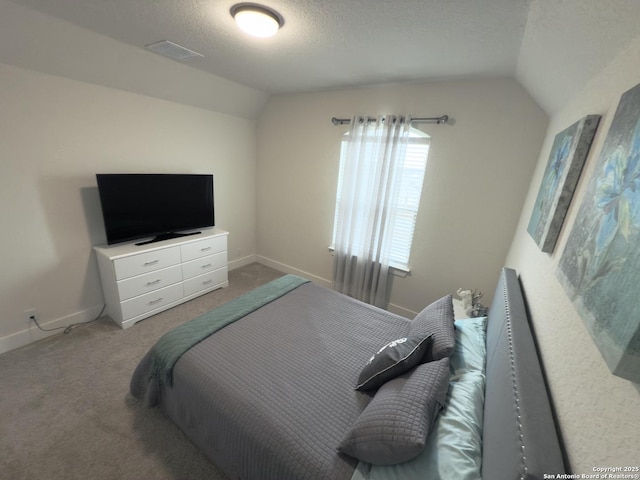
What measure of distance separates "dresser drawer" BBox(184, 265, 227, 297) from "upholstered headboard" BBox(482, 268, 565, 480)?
2882 mm

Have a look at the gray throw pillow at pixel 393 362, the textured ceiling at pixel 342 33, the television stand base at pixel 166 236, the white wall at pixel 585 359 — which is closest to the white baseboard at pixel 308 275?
the television stand base at pixel 166 236

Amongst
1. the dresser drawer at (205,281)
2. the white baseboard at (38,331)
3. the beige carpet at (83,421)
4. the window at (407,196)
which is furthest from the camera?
the dresser drawer at (205,281)

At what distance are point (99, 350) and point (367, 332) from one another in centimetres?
224

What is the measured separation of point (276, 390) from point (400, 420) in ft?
2.11

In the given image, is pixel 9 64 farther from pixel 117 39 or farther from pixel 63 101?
pixel 117 39

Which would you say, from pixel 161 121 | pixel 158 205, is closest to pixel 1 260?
pixel 158 205

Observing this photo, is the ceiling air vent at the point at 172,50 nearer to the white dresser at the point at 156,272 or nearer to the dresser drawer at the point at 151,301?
the white dresser at the point at 156,272

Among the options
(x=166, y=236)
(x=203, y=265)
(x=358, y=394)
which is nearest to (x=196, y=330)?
(x=358, y=394)

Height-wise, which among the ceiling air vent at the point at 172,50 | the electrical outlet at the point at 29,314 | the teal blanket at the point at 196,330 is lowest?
the electrical outlet at the point at 29,314

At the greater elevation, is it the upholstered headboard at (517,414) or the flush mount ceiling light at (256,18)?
the flush mount ceiling light at (256,18)

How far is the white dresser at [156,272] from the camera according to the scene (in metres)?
2.42

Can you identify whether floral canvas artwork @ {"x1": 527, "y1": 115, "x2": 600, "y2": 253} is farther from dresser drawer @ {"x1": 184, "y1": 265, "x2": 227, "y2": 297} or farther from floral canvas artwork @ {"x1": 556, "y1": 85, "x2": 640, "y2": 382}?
dresser drawer @ {"x1": 184, "y1": 265, "x2": 227, "y2": 297}

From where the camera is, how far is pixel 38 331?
2266mm

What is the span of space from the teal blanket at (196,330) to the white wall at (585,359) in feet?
5.62
